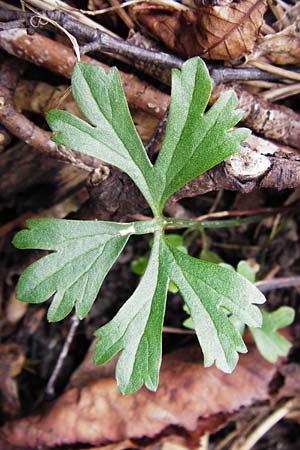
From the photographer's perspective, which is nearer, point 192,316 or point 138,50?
point 192,316

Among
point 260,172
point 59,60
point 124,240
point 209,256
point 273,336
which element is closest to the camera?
point 260,172

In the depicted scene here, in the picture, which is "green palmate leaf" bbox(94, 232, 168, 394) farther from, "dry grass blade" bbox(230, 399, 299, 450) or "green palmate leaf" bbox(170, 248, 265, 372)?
"dry grass blade" bbox(230, 399, 299, 450)

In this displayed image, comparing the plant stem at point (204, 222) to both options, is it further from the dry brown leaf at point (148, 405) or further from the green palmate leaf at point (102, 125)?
the dry brown leaf at point (148, 405)

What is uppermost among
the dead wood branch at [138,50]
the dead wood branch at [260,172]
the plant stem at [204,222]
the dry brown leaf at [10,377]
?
the dead wood branch at [138,50]

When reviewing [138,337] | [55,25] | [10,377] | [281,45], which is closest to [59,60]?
[55,25]

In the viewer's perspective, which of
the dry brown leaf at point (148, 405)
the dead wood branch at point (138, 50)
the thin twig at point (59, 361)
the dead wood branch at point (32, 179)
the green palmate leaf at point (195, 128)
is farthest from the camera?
the thin twig at point (59, 361)

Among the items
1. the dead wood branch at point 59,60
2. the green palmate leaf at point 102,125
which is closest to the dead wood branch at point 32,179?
the dead wood branch at point 59,60

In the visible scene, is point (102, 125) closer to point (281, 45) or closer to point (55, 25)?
point (55, 25)

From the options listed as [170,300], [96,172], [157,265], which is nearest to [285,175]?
[157,265]
